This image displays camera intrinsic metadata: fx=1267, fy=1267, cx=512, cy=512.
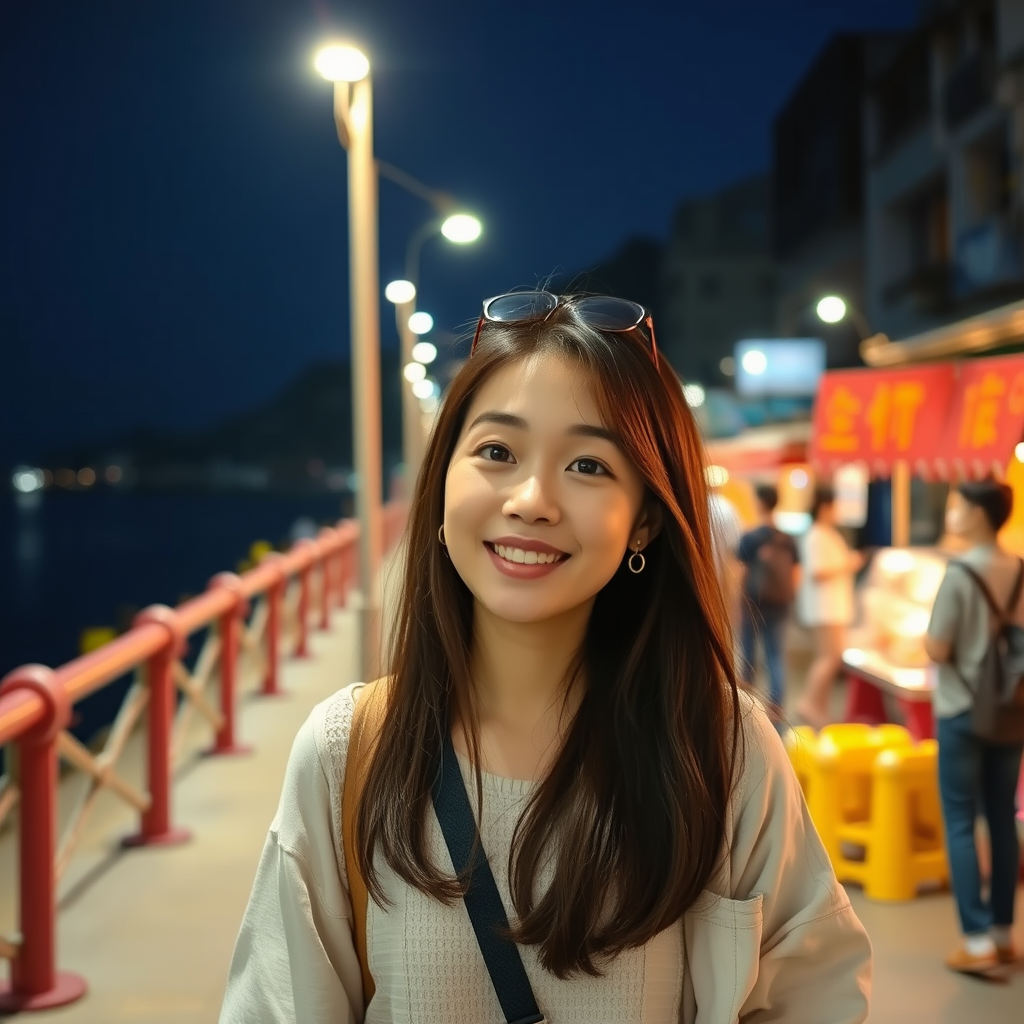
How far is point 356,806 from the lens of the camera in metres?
2.04

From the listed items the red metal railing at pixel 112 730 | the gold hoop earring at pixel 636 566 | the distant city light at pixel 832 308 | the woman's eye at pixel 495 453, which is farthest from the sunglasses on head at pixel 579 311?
the distant city light at pixel 832 308

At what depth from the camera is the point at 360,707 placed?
2166mm

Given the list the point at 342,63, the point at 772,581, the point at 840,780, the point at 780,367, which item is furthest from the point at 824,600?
the point at 780,367

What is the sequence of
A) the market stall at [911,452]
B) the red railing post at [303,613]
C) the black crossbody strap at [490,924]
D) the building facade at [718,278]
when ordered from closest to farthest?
the black crossbody strap at [490,924]
the market stall at [911,452]
the red railing post at [303,613]
the building facade at [718,278]

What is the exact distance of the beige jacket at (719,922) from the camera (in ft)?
6.49

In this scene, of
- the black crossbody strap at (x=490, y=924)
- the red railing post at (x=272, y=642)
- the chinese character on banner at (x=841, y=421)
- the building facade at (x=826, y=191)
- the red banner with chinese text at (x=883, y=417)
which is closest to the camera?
the black crossbody strap at (x=490, y=924)

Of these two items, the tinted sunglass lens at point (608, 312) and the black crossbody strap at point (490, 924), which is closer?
the black crossbody strap at point (490, 924)

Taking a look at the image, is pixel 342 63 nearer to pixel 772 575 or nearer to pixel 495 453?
pixel 772 575

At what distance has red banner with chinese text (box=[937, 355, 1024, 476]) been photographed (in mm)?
6535

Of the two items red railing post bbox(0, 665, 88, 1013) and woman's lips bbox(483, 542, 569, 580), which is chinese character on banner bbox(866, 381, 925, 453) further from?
woman's lips bbox(483, 542, 569, 580)

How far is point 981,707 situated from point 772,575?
14.1ft

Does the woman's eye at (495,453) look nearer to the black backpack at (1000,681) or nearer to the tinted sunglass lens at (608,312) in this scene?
the tinted sunglass lens at (608,312)

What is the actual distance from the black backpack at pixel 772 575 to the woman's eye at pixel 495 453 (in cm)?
768

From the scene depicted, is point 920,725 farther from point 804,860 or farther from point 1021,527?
point 804,860
